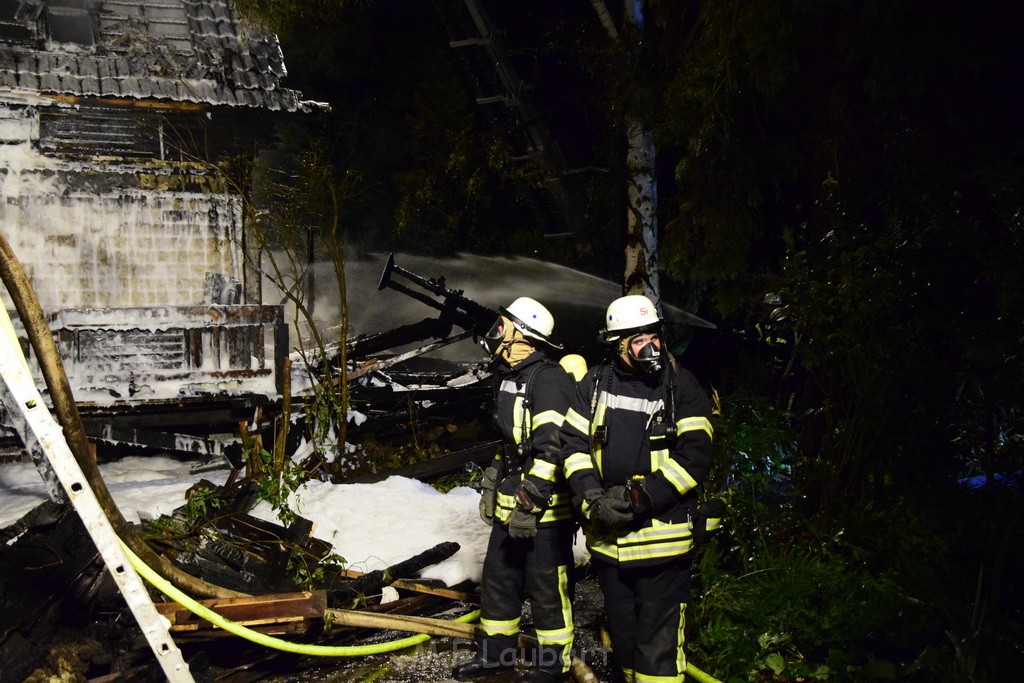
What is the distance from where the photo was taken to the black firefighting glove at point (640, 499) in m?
3.53

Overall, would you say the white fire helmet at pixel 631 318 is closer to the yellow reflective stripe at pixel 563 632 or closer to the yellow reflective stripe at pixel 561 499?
the yellow reflective stripe at pixel 561 499

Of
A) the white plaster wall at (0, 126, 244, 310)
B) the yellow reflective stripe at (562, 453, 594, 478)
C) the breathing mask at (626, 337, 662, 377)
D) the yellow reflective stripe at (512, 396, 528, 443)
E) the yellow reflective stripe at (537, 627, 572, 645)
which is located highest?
the white plaster wall at (0, 126, 244, 310)

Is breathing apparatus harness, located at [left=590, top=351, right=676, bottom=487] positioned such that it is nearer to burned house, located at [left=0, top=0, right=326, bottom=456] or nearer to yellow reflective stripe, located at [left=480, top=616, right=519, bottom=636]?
yellow reflective stripe, located at [left=480, top=616, right=519, bottom=636]

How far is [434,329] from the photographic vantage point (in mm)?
10359

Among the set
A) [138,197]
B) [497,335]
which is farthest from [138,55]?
[497,335]

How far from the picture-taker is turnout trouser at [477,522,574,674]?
4145 mm

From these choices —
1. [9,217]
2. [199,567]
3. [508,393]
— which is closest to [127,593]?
[199,567]

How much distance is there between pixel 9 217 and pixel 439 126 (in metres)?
7.22

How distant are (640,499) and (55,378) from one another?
2.83 m

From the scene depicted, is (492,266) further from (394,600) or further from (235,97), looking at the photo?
(394,600)

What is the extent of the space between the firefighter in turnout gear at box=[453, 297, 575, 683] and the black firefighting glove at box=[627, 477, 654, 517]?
564 millimetres

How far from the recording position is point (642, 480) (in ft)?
11.8

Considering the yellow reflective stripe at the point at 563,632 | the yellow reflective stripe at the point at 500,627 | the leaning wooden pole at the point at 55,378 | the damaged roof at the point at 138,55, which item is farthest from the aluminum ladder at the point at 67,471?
the damaged roof at the point at 138,55

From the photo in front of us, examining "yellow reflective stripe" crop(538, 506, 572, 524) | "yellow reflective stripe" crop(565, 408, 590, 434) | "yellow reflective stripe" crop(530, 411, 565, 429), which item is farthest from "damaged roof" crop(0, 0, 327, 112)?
"yellow reflective stripe" crop(565, 408, 590, 434)
